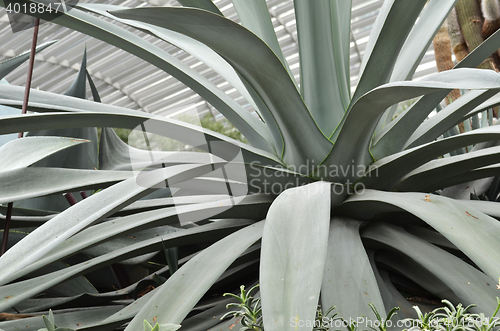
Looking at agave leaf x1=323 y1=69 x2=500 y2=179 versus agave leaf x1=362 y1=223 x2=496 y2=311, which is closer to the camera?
agave leaf x1=323 y1=69 x2=500 y2=179

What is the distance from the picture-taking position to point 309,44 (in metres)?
0.72

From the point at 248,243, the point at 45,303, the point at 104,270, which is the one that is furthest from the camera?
A: the point at 104,270

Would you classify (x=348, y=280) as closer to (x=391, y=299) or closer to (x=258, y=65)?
(x=391, y=299)

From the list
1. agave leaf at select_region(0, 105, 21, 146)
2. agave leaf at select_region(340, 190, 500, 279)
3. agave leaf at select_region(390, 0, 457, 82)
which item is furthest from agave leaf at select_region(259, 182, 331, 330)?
agave leaf at select_region(0, 105, 21, 146)

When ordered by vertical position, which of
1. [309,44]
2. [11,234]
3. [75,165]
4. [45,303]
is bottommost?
[45,303]

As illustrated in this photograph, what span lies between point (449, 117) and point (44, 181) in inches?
28.5

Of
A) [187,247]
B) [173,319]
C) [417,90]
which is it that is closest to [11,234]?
[187,247]

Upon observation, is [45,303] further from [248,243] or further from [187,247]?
[248,243]

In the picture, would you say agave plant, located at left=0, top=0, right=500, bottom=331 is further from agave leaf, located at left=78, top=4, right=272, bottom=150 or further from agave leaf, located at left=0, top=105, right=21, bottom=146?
agave leaf, located at left=0, top=105, right=21, bottom=146

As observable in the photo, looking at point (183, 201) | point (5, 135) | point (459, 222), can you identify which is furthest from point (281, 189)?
point (5, 135)

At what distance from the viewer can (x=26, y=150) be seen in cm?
56

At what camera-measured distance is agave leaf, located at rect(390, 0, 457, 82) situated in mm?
814

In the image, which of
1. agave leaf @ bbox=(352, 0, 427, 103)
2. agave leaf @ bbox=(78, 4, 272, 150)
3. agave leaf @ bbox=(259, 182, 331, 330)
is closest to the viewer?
agave leaf @ bbox=(259, 182, 331, 330)

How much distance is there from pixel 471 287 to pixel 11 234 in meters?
0.82
